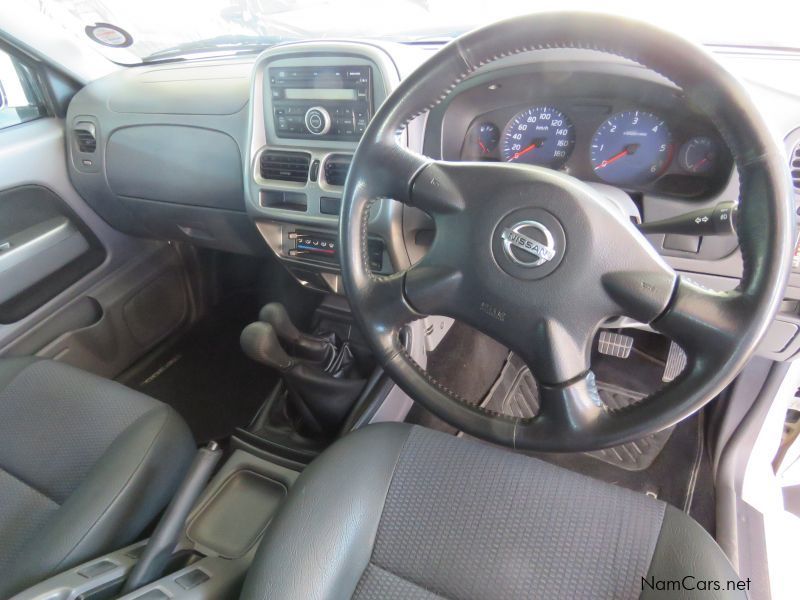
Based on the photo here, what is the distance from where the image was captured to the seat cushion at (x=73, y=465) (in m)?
0.87

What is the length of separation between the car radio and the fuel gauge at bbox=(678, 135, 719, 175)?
573 mm

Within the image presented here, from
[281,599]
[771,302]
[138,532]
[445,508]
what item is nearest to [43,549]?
[138,532]

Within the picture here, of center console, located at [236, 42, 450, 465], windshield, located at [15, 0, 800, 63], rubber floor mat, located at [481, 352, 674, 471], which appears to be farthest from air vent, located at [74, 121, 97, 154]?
rubber floor mat, located at [481, 352, 674, 471]

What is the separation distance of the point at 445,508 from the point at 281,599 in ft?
0.83

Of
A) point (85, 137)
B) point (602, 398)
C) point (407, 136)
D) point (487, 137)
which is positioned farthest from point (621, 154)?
point (85, 137)

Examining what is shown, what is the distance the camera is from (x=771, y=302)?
2.03 ft

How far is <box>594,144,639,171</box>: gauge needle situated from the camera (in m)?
1.01

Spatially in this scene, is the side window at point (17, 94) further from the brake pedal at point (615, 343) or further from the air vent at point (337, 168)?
the brake pedal at point (615, 343)

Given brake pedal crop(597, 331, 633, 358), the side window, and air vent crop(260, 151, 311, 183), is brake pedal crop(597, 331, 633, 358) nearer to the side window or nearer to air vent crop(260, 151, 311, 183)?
air vent crop(260, 151, 311, 183)

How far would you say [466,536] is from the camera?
30.6 inches

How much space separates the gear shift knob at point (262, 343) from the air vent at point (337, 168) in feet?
1.11

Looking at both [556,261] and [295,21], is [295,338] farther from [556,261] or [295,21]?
[295,21]

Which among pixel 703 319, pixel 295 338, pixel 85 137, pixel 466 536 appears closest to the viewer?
pixel 703 319

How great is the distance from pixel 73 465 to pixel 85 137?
3.14ft
